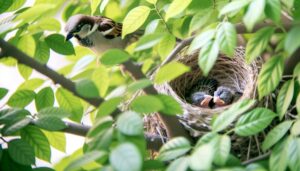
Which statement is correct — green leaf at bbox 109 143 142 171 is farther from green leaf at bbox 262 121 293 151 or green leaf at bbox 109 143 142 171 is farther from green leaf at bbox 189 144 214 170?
green leaf at bbox 262 121 293 151

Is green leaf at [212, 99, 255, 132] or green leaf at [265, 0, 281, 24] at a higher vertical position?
green leaf at [265, 0, 281, 24]

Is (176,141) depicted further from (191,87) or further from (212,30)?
(191,87)

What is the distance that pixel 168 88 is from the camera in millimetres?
1815

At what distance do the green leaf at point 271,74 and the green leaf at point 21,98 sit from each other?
589 mm

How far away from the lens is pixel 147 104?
1.07 meters

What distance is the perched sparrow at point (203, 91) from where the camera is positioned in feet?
6.50

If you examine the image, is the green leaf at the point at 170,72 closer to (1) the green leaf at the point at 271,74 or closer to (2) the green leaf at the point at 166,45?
(1) the green leaf at the point at 271,74

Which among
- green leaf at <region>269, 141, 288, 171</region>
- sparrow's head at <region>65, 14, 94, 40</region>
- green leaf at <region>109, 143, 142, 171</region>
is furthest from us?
sparrow's head at <region>65, 14, 94, 40</region>

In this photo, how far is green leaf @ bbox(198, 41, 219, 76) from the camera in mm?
1076

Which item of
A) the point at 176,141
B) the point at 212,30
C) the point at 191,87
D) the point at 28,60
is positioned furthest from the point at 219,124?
the point at 191,87

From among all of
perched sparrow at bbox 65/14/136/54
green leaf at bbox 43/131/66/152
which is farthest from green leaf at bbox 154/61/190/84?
perched sparrow at bbox 65/14/136/54

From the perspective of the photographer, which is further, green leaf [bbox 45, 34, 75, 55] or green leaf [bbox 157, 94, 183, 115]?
green leaf [bbox 45, 34, 75, 55]

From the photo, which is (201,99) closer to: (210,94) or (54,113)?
(210,94)

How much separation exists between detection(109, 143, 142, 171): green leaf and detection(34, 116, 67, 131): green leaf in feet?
1.15
